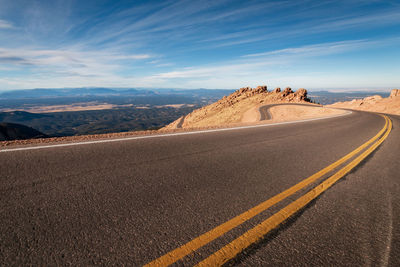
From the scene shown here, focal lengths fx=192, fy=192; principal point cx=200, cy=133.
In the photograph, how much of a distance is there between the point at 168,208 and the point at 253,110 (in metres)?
47.2

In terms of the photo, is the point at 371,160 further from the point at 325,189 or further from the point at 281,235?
the point at 281,235

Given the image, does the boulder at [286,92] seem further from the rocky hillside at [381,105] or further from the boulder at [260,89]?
the rocky hillside at [381,105]

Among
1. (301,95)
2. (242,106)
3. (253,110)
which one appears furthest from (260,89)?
(253,110)

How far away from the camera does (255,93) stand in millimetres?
87812

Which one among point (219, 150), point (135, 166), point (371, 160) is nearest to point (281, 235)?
point (135, 166)

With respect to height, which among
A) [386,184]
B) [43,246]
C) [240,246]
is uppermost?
[43,246]

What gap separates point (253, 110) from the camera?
47312mm

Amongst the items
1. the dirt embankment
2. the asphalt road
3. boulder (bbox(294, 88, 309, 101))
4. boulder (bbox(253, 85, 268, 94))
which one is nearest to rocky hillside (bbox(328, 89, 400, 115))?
boulder (bbox(294, 88, 309, 101))

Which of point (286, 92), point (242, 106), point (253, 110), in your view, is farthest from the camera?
point (286, 92)

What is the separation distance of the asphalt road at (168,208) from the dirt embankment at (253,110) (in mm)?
17268

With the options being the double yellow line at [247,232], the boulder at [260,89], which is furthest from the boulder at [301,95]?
the double yellow line at [247,232]

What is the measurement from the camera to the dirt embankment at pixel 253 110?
37.3 metres

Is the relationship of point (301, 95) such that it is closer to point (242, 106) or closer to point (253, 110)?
point (242, 106)

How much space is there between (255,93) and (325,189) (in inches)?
3524
